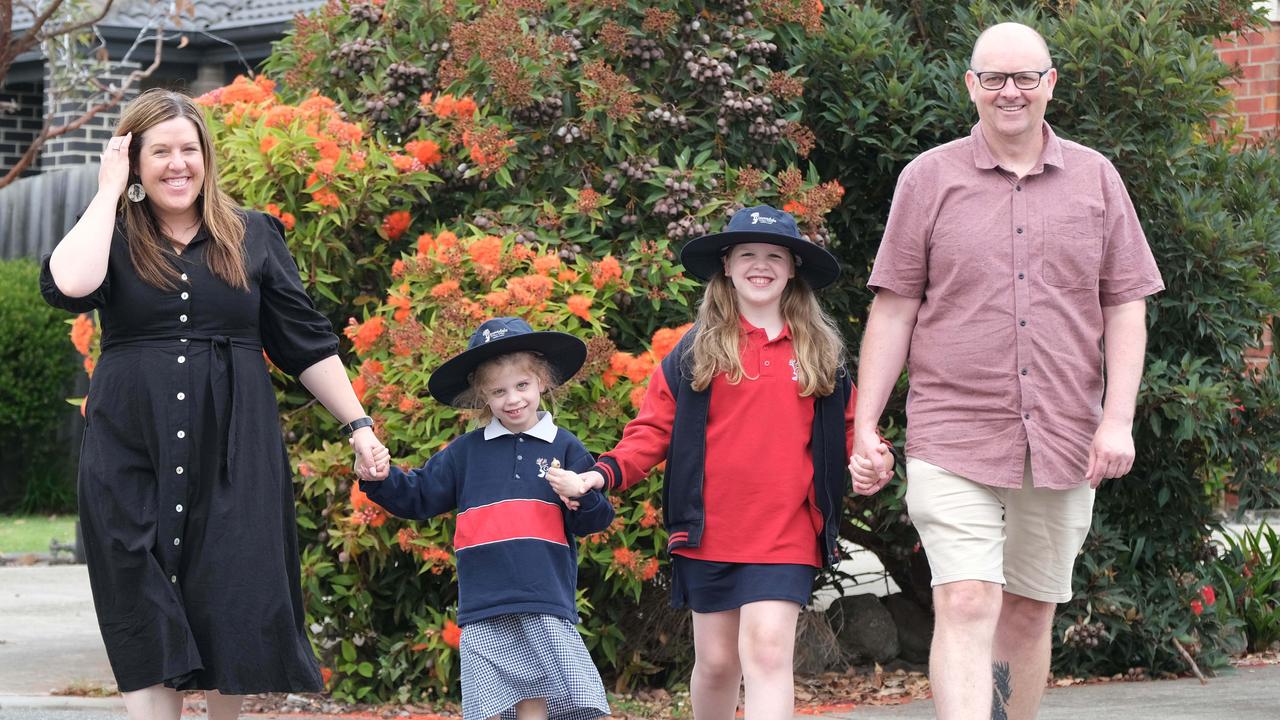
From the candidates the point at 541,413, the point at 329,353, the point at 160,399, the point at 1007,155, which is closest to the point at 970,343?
the point at 1007,155

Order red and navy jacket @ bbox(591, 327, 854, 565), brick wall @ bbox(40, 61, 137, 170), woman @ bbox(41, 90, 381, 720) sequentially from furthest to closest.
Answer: brick wall @ bbox(40, 61, 137, 170), red and navy jacket @ bbox(591, 327, 854, 565), woman @ bbox(41, 90, 381, 720)

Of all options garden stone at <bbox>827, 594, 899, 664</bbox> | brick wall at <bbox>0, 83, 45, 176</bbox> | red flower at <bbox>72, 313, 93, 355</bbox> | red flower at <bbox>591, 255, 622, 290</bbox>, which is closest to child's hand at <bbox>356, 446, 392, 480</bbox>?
red flower at <bbox>591, 255, 622, 290</bbox>

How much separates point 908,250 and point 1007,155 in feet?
1.24

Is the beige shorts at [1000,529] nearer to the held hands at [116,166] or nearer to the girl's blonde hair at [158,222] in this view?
the girl's blonde hair at [158,222]

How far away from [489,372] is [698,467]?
672 millimetres

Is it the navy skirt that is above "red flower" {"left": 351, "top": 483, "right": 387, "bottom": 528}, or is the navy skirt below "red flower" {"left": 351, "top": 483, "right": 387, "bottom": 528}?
below

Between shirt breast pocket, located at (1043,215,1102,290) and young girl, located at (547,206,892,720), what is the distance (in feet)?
2.15

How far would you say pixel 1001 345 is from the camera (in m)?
4.37

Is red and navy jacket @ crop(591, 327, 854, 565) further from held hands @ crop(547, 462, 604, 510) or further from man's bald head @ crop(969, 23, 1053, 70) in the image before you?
man's bald head @ crop(969, 23, 1053, 70)

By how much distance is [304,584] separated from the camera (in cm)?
607

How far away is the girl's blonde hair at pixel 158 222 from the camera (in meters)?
4.08

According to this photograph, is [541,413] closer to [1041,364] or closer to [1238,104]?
[1041,364]

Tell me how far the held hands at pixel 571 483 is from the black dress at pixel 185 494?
768 millimetres

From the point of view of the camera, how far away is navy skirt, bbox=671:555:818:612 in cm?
450
